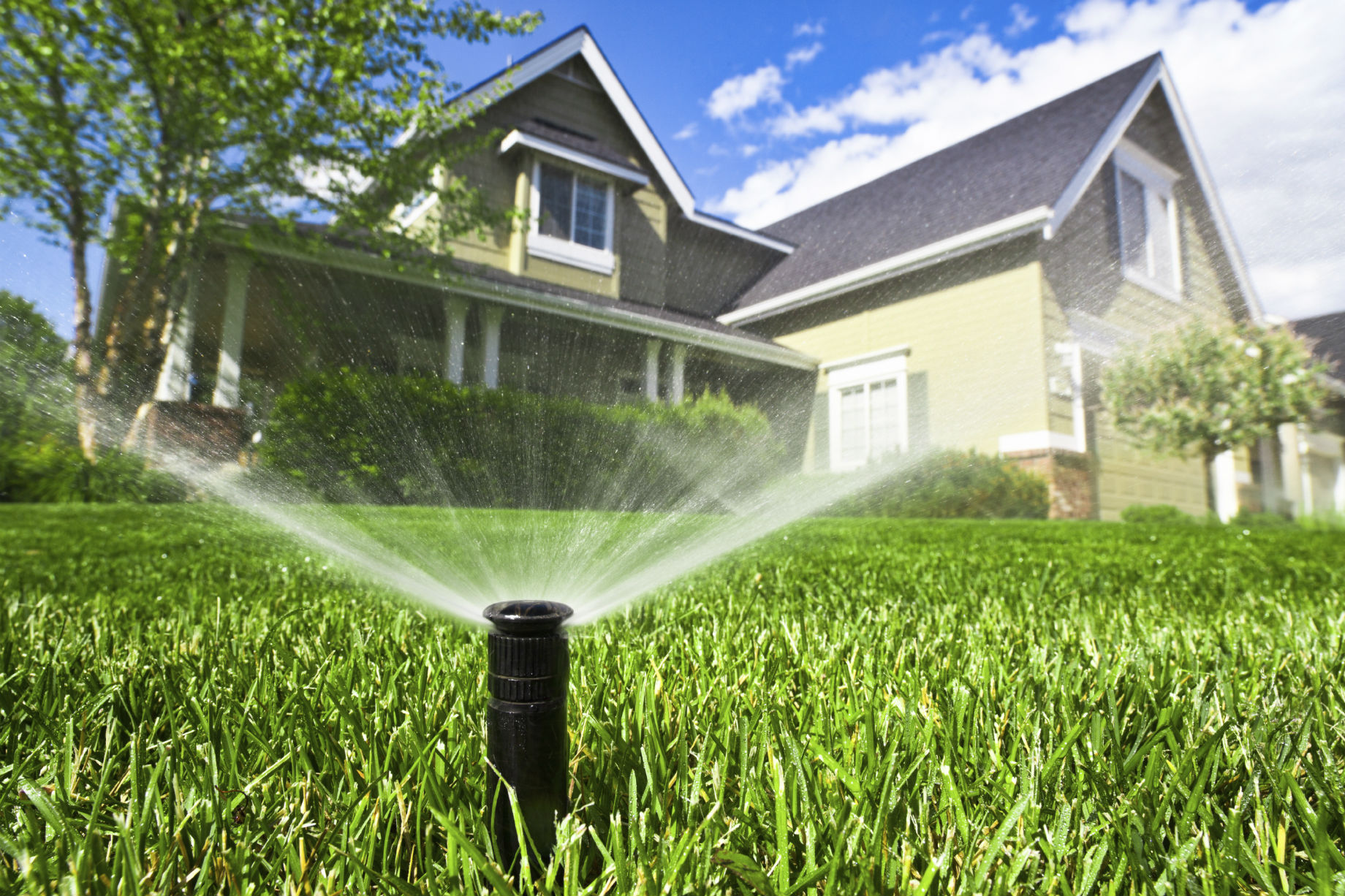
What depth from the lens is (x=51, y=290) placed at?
6.21 ft

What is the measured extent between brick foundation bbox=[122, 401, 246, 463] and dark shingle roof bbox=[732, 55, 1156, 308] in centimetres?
623

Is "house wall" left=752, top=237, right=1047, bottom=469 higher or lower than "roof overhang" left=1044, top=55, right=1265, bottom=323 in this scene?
lower

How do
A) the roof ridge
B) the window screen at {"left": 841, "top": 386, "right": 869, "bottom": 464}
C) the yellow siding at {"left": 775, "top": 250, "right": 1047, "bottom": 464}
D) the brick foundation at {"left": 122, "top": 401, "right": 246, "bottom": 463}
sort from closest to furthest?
the brick foundation at {"left": 122, "top": 401, "right": 246, "bottom": 463}
the window screen at {"left": 841, "top": 386, "right": 869, "bottom": 464}
the yellow siding at {"left": 775, "top": 250, "right": 1047, "bottom": 464}
the roof ridge

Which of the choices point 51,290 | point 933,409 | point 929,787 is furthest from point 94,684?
point 933,409

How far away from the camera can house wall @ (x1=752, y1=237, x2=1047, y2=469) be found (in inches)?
245

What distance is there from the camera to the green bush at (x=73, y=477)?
597 cm

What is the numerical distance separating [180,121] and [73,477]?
13.7 feet

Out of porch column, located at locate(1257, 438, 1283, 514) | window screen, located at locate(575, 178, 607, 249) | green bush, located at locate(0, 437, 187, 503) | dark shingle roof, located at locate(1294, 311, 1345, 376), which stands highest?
window screen, located at locate(575, 178, 607, 249)


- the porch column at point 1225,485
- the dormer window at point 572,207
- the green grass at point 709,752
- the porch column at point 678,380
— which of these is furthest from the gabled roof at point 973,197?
the green grass at point 709,752

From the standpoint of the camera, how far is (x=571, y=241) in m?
12.5

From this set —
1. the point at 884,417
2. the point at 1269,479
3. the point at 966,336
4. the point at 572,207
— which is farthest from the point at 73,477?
the point at 1269,479

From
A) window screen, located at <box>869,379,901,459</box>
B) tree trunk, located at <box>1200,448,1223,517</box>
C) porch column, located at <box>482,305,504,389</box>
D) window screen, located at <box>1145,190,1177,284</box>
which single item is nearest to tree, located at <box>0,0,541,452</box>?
porch column, located at <box>482,305,504,389</box>

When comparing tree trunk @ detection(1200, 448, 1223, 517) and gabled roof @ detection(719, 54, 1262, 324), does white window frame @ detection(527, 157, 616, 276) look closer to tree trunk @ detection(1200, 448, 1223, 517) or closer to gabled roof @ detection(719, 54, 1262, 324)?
gabled roof @ detection(719, 54, 1262, 324)

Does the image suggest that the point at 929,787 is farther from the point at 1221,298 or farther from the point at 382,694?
the point at 1221,298
